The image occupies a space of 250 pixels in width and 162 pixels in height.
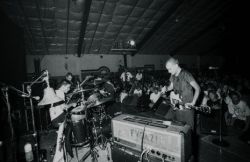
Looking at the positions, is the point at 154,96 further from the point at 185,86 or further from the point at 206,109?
the point at 206,109

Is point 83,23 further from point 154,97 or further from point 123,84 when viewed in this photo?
point 154,97

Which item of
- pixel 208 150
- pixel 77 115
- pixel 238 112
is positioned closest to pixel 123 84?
pixel 238 112

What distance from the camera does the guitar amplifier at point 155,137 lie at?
1935 millimetres

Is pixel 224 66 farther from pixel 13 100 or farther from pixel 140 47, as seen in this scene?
pixel 13 100

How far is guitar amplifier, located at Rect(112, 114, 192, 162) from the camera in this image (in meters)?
1.93

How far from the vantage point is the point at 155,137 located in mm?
2094

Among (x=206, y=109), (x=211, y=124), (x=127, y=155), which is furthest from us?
(x=211, y=124)

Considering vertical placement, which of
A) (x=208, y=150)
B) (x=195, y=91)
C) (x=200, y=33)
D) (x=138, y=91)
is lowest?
(x=208, y=150)

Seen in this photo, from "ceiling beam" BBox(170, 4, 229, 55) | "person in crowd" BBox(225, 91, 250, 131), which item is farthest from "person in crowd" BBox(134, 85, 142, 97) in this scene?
"ceiling beam" BBox(170, 4, 229, 55)

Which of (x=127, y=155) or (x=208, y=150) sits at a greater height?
→ (x=127, y=155)

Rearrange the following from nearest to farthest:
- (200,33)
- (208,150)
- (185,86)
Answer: (185,86)
(208,150)
(200,33)

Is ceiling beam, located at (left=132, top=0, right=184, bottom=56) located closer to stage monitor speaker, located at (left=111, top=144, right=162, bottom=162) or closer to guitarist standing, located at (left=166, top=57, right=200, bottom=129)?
guitarist standing, located at (left=166, top=57, right=200, bottom=129)

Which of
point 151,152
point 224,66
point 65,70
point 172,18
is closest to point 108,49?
point 65,70

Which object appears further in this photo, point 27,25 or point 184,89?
point 27,25
